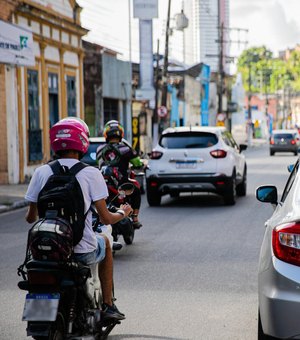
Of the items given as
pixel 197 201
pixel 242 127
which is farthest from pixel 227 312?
pixel 242 127

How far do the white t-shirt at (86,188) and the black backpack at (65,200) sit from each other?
0.07 m

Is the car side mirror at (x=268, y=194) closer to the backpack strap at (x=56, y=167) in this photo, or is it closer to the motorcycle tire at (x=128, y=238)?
the backpack strap at (x=56, y=167)

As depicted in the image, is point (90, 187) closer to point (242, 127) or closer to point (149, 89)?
point (149, 89)

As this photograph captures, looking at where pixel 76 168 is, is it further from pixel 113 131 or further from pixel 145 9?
pixel 145 9

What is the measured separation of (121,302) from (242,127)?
98973 mm

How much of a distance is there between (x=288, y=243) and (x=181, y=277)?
4877 millimetres

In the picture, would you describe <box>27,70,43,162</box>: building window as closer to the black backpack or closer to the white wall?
the white wall

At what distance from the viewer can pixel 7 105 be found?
28.6 meters

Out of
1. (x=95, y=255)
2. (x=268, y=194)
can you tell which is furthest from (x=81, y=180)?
(x=268, y=194)

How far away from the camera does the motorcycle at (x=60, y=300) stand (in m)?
5.53

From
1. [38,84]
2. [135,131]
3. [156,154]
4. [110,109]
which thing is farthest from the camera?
[110,109]

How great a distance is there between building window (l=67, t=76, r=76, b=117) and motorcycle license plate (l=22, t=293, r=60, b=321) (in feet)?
101

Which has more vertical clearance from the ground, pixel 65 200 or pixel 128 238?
pixel 65 200

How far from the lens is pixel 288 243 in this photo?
533 cm
